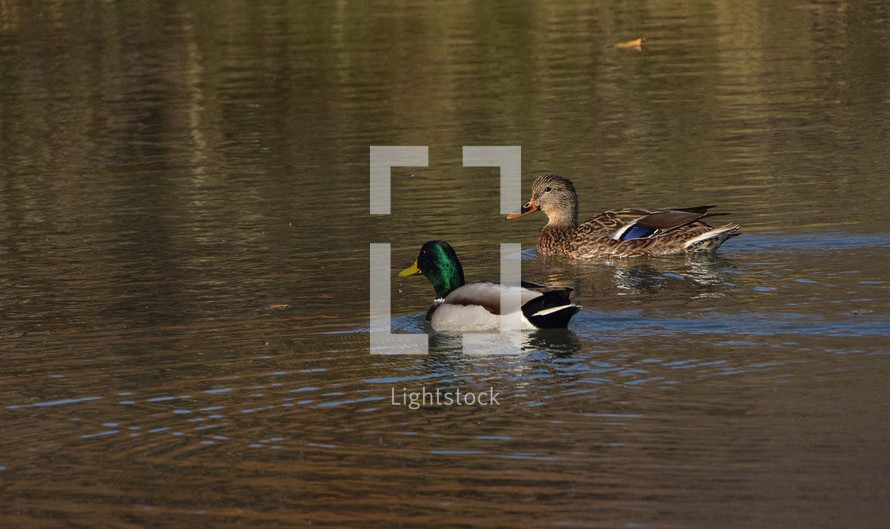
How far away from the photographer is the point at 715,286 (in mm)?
11859

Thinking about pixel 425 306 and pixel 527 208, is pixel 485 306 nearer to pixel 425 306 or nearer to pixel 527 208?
pixel 425 306

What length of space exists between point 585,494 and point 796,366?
2.59 meters

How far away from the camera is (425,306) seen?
12156 mm

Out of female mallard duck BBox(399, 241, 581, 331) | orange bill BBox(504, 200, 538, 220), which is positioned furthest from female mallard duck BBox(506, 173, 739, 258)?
female mallard duck BBox(399, 241, 581, 331)

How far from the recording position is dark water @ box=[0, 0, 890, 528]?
24.8ft

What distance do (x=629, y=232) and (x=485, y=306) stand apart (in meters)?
3.31

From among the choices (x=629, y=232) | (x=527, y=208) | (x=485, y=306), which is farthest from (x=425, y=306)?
(x=527, y=208)

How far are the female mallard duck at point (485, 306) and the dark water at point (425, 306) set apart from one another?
0.18 m

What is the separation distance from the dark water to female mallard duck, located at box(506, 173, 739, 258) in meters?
0.25

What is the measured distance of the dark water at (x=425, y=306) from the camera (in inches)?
298

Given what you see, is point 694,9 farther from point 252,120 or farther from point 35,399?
point 35,399

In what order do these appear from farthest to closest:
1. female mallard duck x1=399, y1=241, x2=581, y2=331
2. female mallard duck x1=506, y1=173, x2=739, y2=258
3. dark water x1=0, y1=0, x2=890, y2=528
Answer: female mallard duck x1=506, y1=173, x2=739, y2=258
female mallard duck x1=399, y1=241, x2=581, y2=331
dark water x1=0, y1=0, x2=890, y2=528

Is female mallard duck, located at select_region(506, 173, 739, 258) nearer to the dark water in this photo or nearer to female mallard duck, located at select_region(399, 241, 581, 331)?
the dark water

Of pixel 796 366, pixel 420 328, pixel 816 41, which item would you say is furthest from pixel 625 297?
pixel 816 41
